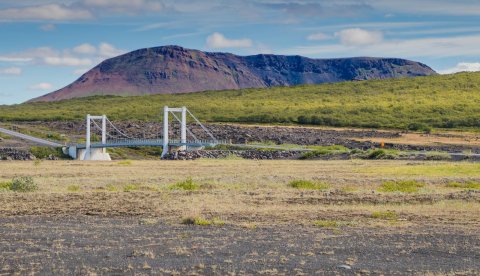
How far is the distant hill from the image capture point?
125000mm

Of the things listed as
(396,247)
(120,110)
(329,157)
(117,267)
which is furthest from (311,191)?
(120,110)

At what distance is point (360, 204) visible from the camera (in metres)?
30.7

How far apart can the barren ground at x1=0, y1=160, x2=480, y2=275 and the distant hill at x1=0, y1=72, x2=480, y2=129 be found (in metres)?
82.9

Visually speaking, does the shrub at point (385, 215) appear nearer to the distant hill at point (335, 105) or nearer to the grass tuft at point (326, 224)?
the grass tuft at point (326, 224)


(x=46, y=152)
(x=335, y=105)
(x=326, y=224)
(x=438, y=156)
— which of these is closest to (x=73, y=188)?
(x=326, y=224)

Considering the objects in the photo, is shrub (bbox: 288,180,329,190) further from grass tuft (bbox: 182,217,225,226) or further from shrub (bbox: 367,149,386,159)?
shrub (bbox: 367,149,386,159)

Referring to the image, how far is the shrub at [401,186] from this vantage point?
36.6 m

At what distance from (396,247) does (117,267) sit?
6.54 m

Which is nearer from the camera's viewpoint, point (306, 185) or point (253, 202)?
point (253, 202)

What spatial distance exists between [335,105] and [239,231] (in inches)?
4908

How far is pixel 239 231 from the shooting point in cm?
2311

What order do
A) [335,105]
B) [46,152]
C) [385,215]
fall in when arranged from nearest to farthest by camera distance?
[385,215] → [46,152] → [335,105]

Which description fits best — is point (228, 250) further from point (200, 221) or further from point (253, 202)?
point (253, 202)

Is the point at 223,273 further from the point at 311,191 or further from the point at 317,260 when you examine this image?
the point at 311,191
